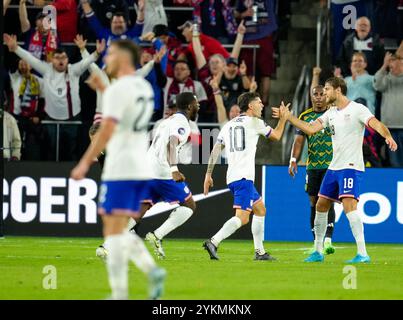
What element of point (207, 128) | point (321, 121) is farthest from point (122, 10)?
point (321, 121)

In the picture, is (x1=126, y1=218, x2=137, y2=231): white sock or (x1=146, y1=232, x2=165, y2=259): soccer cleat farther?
(x1=126, y1=218, x2=137, y2=231): white sock

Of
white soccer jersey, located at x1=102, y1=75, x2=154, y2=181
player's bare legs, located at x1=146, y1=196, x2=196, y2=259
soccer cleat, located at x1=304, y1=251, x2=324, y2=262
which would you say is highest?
white soccer jersey, located at x1=102, y1=75, x2=154, y2=181

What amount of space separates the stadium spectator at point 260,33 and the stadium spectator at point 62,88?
122 inches

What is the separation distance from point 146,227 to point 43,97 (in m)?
3.34

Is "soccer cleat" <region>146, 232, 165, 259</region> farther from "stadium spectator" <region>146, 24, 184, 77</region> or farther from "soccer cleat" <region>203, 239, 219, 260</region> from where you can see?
"stadium spectator" <region>146, 24, 184, 77</region>

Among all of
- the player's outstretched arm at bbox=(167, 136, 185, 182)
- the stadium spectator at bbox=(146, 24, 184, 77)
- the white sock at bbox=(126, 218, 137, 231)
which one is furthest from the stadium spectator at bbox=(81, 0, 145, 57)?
the white sock at bbox=(126, 218, 137, 231)

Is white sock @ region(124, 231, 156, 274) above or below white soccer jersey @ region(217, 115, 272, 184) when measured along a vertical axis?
above

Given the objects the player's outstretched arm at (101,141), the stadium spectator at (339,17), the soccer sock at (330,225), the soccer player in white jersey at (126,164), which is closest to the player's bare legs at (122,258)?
the soccer player in white jersey at (126,164)

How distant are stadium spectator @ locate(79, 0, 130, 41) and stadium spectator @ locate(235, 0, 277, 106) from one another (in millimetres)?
2321

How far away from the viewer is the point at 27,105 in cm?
2092

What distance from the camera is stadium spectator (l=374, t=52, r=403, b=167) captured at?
20.4m

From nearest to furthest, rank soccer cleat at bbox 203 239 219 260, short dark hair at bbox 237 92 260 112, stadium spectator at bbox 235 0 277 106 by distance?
soccer cleat at bbox 203 239 219 260
short dark hair at bbox 237 92 260 112
stadium spectator at bbox 235 0 277 106

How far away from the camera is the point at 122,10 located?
21.7 metres
